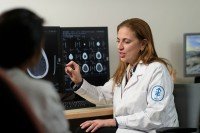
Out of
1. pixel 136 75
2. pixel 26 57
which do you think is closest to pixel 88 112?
pixel 136 75

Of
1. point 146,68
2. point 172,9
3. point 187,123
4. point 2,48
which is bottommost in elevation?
point 187,123

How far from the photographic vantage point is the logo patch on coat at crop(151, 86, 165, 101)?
2.20 m

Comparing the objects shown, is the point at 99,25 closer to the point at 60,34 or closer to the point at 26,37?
the point at 60,34

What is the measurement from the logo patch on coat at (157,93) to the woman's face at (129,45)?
0.30m

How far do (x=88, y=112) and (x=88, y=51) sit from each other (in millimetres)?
504

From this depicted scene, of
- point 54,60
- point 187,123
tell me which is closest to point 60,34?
point 54,60

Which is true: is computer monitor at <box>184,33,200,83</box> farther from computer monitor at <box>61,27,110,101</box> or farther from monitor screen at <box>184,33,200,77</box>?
computer monitor at <box>61,27,110,101</box>

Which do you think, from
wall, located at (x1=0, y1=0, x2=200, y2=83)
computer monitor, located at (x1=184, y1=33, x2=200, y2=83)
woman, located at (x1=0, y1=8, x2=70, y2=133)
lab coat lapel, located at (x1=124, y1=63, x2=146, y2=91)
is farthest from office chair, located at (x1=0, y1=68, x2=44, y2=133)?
computer monitor, located at (x1=184, y1=33, x2=200, y2=83)

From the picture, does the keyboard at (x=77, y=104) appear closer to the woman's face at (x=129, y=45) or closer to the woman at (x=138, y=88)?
the woman at (x=138, y=88)

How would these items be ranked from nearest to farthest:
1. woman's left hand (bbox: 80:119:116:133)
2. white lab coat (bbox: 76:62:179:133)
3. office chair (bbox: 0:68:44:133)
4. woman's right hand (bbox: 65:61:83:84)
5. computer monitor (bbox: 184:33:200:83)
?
1. office chair (bbox: 0:68:44:133)
2. white lab coat (bbox: 76:62:179:133)
3. woman's left hand (bbox: 80:119:116:133)
4. woman's right hand (bbox: 65:61:83:84)
5. computer monitor (bbox: 184:33:200:83)

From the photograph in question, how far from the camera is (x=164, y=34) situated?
328cm

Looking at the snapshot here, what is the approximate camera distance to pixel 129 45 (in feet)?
7.80

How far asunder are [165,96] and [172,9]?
4.36 ft

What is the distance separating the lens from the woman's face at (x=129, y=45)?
237 cm
